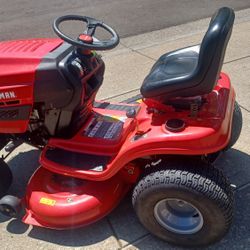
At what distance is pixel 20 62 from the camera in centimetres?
231

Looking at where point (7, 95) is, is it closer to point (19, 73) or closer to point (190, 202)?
point (19, 73)

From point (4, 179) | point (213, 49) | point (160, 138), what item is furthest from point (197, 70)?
point (4, 179)

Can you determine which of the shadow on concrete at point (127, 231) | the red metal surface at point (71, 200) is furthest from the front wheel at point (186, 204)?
the red metal surface at point (71, 200)

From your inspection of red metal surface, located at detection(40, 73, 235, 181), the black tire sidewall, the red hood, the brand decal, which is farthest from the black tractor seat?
the brand decal

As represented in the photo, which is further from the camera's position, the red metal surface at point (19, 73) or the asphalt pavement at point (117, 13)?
the asphalt pavement at point (117, 13)

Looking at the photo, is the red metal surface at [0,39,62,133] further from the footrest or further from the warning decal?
the warning decal

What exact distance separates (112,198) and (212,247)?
63 centimetres

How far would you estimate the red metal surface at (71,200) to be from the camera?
2303mm

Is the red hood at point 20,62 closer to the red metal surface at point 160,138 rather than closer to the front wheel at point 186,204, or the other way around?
the red metal surface at point 160,138

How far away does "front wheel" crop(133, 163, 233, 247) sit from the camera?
202cm

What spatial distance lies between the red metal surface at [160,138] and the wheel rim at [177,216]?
0.34 meters

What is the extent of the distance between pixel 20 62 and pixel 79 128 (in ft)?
1.81

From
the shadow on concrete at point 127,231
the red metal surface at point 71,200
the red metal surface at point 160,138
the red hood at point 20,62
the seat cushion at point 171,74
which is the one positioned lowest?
the shadow on concrete at point 127,231

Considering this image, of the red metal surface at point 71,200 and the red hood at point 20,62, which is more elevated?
the red hood at point 20,62
